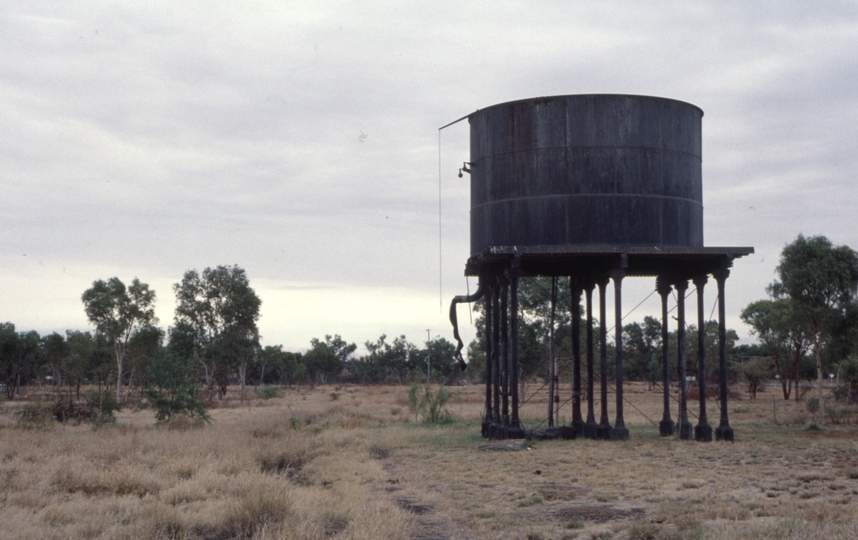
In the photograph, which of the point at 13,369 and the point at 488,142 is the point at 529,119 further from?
the point at 13,369

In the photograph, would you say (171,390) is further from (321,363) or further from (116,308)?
(321,363)

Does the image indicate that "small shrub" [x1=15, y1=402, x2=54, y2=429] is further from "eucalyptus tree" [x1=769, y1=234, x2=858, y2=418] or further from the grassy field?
"eucalyptus tree" [x1=769, y1=234, x2=858, y2=418]

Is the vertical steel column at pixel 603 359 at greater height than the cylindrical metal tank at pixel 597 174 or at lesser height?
lesser

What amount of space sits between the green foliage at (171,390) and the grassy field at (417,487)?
4.12m

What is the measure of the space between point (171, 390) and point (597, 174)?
54.9ft

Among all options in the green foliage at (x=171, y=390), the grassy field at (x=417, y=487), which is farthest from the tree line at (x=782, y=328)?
the green foliage at (x=171, y=390)

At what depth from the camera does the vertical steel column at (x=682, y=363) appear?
22.9 metres

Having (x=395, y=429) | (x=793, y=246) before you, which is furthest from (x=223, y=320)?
(x=793, y=246)

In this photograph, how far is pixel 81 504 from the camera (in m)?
11.9

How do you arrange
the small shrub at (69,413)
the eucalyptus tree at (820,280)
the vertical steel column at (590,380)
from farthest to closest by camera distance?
the eucalyptus tree at (820,280) < the small shrub at (69,413) < the vertical steel column at (590,380)

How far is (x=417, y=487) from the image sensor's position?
1478cm

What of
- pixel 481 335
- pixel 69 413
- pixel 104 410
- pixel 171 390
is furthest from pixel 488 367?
pixel 481 335

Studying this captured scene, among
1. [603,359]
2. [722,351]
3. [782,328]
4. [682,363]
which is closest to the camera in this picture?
[722,351]

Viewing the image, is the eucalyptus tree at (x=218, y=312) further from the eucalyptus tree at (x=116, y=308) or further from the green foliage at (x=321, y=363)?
the green foliage at (x=321, y=363)
